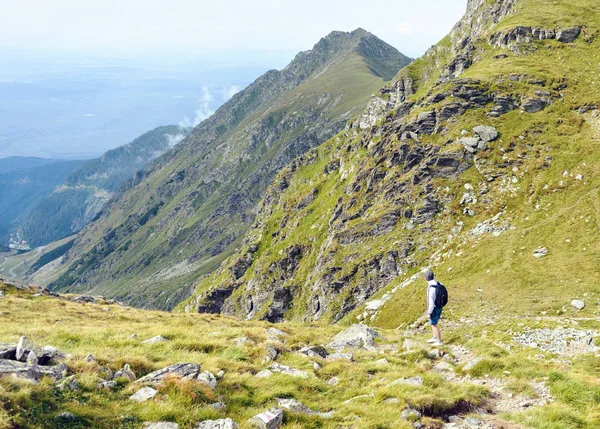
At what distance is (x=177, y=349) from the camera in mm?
17797

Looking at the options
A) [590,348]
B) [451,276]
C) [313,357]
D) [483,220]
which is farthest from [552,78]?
[313,357]

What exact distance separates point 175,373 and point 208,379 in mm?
1225

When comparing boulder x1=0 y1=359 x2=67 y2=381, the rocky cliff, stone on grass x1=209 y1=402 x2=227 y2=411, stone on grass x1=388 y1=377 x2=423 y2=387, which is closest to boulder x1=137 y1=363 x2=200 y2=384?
stone on grass x1=209 y1=402 x2=227 y2=411

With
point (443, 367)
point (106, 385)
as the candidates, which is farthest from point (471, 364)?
point (106, 385)

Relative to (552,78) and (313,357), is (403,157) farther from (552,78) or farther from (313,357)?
(313,357)

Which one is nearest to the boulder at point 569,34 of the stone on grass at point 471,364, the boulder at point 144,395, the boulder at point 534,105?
the boulder at point 534,105

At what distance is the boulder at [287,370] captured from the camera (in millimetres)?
15781

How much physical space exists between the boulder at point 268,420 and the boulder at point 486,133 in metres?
93.3

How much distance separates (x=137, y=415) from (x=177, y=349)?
7.14m

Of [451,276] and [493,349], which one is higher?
[493,349]

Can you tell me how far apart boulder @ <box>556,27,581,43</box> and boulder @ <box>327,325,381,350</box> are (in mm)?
138112

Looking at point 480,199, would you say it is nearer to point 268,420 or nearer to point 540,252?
point 540,252

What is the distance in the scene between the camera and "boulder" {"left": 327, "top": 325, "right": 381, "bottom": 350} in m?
24.1

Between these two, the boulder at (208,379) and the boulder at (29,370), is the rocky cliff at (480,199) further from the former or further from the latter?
the boulder at (29,370)
